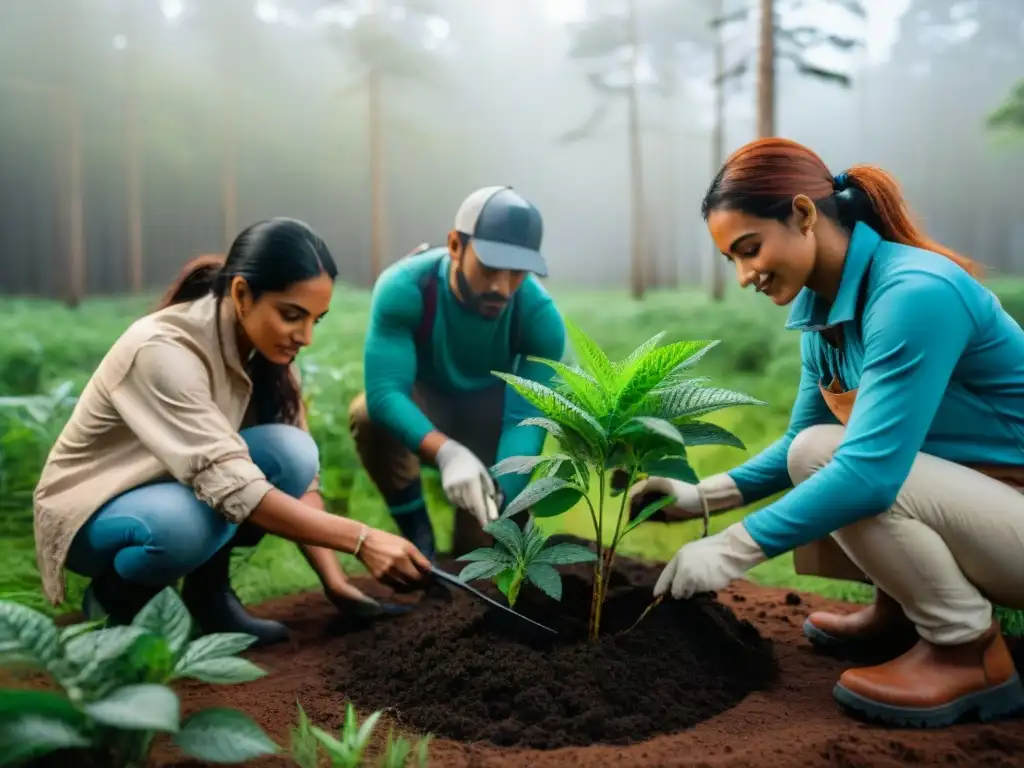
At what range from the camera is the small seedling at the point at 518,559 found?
59.3 inches

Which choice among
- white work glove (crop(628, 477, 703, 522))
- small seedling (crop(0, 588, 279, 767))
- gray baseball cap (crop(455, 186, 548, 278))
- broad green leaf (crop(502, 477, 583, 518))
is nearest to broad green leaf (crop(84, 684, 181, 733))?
small seedling (crop(0, 588, 279, 767))

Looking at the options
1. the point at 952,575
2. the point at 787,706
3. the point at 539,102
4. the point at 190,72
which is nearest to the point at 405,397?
the point at 787,706

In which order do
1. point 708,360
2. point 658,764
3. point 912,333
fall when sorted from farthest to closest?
1. point 708,360
2. point 912,333
3. point 658,764

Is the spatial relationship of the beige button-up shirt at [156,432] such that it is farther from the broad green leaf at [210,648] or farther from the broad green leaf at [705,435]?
the broad green leaf at [705,435]

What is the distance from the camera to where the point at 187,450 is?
160 centimetres

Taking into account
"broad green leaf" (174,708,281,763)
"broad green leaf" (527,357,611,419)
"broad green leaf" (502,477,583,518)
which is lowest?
"broad green leaf" (174,708,281,763)

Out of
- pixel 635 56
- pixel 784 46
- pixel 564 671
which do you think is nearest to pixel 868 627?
pixel 564 671

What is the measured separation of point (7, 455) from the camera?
2.78 m

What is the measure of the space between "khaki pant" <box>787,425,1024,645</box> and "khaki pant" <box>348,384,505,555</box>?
1268mm

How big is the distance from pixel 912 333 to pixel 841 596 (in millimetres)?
1168

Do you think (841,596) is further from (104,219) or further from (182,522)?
(104,219)

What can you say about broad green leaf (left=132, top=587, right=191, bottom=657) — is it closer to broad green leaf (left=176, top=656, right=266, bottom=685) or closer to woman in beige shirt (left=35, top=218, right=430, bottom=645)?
broad green leaf (left=176, top=656, right=266, bottom=685)

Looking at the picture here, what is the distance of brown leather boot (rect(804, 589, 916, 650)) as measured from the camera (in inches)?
69.1

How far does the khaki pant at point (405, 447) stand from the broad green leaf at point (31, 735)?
1450 millimetres
